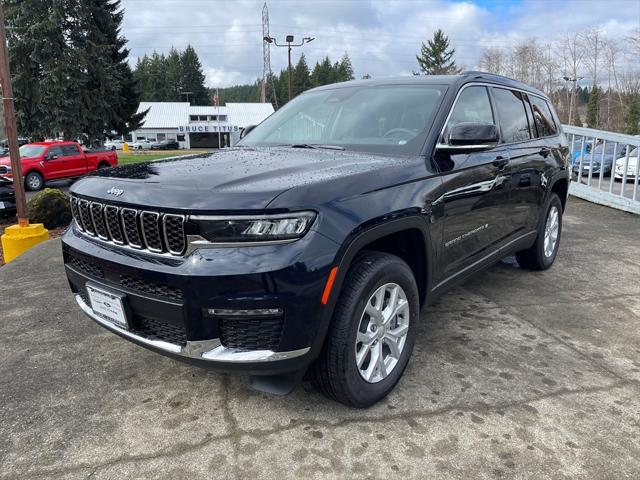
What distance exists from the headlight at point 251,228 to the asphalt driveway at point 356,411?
1.02 meters

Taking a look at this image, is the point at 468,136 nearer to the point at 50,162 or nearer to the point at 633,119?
the point at 50,162

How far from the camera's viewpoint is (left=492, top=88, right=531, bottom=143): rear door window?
3936mm

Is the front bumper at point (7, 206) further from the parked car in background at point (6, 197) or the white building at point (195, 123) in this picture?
the white building at point (195, 123)

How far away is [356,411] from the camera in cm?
264

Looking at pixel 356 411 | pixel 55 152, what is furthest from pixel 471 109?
pixel 55 152

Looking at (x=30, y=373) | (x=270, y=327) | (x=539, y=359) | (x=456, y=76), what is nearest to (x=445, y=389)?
(x=539, y=359)

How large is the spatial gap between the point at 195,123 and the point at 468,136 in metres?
66.3

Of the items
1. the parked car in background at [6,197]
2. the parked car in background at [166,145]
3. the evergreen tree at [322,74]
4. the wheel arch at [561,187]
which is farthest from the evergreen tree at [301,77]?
the wheel arch at [561,187]

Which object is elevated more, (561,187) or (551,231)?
(561,187)

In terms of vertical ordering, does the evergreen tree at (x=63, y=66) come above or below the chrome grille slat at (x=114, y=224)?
above

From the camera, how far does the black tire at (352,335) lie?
2.32 metres

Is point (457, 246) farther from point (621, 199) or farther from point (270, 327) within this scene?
point (621, 199)

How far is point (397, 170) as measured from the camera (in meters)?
2.68

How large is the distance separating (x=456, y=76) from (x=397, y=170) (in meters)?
1.24
